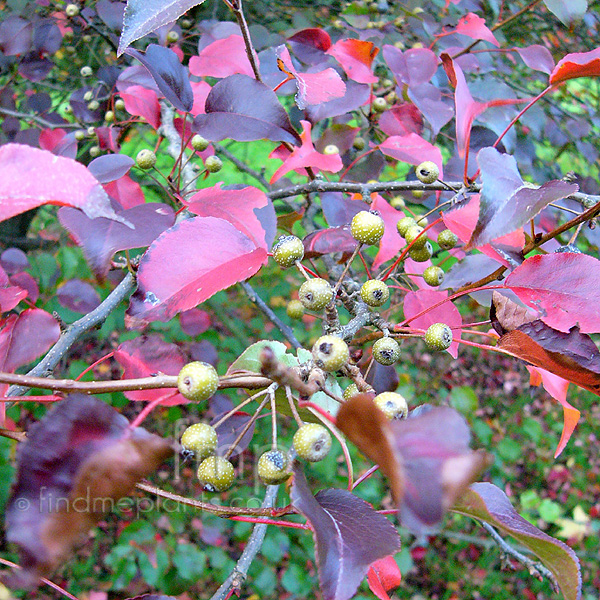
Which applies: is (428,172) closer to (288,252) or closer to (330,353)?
(288,252)

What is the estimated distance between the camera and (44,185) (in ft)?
1.65

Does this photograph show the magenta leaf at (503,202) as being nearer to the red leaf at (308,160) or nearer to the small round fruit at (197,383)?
the small round fruit at (197,383)

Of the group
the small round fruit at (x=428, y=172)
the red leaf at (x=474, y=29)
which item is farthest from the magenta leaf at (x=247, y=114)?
the red leaf at (x=474, y=29)

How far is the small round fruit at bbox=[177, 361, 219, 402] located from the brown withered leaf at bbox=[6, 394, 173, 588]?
0.10 metres

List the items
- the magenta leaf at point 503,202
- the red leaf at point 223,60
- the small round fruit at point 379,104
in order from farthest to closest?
the small round fruit at point 379,104, the red leaf at point 223,60, the magenta leaf at point 503,202

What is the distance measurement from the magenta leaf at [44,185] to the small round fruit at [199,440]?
1.15 ft

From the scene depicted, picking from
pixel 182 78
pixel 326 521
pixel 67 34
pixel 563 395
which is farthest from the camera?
pixel 67 34

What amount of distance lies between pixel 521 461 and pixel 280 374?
4467 millimetres

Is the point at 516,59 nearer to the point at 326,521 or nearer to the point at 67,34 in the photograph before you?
the point at 67,34

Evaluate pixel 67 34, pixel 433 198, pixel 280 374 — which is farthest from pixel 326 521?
pixel 67 34

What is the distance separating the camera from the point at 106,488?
0.47m

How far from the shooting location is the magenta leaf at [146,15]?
2.51 feet

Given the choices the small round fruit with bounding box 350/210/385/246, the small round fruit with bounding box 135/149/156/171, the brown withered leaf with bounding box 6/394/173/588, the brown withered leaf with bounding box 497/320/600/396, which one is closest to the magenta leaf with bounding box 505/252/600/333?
the brown withered leaf with bounding box 497/320/600/396

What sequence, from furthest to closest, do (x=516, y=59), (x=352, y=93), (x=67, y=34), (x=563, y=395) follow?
(x=516, y=59) → (x=67, y=34) → (x=352, y=93) → (x=563, y=395)
